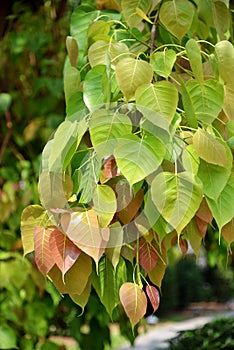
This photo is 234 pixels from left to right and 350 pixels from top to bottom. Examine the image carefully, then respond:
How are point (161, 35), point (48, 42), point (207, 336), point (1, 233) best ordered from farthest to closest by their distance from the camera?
1. point (48, 42)
2. point (207, 336)
3. point (1, 233)
4. point (161, 35)

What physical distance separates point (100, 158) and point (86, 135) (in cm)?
17

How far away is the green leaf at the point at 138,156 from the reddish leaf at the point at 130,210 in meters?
Result: 0.06

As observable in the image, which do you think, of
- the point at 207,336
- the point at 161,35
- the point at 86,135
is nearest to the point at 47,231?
the point at 86,135

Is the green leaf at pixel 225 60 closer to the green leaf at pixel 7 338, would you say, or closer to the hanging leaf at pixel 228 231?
the hanging leaf at pixel 228 231

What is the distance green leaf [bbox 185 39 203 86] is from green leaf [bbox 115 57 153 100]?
5 centimetres

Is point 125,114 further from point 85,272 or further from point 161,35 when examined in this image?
point 161,35

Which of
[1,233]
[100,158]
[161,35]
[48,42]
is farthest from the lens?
[48,42]

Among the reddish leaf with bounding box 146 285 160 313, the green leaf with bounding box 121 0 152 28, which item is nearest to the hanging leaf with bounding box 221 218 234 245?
the reddish leaf with bounding box 146 285 160 313

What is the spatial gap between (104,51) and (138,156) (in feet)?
0.77

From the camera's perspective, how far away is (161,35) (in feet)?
3.44

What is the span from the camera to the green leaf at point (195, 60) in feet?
2.47

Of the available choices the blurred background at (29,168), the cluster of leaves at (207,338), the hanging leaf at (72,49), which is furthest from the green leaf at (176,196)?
the cluster of leaves at (207,338)

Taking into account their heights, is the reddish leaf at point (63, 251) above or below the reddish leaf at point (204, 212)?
above

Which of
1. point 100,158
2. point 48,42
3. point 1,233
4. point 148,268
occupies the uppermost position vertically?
point 100,158
